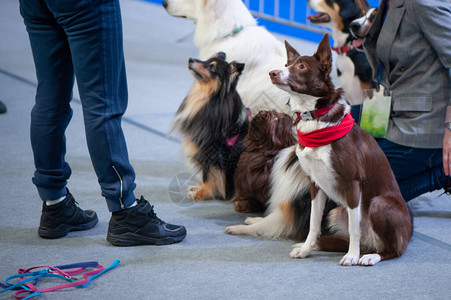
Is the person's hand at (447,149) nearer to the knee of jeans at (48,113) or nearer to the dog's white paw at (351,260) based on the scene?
the dog's white paw at (351,260)

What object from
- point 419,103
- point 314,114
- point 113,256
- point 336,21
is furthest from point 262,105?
point 113,256

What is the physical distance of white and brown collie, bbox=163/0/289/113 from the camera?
335cm

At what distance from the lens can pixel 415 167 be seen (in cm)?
261

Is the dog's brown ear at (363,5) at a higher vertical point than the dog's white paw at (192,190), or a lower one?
higher

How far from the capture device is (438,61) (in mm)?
2455

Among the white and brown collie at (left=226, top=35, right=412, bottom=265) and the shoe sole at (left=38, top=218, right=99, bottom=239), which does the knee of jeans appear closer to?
the shoe sole at (left=38, top=218, right=99, bottom=239)

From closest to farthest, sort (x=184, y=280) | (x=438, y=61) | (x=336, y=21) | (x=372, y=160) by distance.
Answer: (x=184, y=280) → (x=372, y=160) → (x=438, y=61) → (x=336, y=21)

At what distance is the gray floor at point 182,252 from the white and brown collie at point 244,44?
0.65 m

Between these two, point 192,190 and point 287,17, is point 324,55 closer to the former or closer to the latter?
point 192,190

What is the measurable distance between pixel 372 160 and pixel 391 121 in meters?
0.55

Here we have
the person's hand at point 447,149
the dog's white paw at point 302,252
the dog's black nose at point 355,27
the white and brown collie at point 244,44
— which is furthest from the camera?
the white and brown collie at point 244,44

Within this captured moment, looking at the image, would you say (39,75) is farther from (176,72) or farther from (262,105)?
(176,72)

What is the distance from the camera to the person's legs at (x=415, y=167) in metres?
2.58

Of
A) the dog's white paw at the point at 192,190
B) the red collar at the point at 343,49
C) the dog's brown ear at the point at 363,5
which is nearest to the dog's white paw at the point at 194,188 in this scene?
the dog's white paw at the point at 192,190
